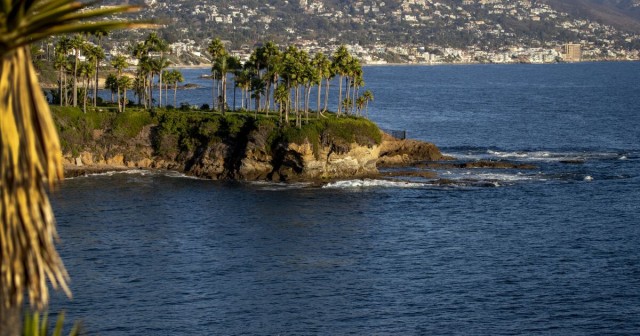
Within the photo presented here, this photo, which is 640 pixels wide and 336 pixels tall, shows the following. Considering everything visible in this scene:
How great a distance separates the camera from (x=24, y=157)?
732 cm

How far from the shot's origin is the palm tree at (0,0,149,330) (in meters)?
7.17

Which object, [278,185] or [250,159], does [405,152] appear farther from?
[278,185]

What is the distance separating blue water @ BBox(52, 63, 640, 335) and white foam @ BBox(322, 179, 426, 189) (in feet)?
1.08

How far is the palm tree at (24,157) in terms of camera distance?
23.5ft

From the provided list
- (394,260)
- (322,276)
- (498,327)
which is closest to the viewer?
(498,327)

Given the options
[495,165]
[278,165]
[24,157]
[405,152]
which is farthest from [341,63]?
[24,157]

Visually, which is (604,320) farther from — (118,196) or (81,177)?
(81,177)

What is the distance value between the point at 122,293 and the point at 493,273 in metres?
20.9

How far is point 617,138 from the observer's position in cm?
13162

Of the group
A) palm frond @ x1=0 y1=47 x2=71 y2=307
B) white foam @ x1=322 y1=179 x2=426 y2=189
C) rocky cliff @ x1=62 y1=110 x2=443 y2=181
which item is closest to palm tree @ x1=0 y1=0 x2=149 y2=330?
palm frond @ x1=0 y1=47 x2=71 y2=307

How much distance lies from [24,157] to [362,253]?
56.6 meters

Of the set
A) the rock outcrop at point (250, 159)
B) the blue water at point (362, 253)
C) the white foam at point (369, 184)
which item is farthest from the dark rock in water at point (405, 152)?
the white foam at point (369, 184)

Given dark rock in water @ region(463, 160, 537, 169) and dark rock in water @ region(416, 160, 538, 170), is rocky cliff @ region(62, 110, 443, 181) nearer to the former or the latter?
dark rock in water @ region(416, 160, 538, 170)

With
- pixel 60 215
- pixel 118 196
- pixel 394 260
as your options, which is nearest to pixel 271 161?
pixel 118 196
